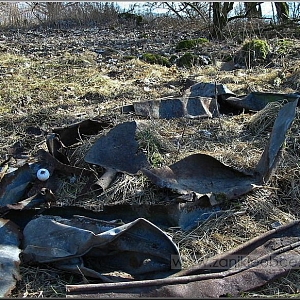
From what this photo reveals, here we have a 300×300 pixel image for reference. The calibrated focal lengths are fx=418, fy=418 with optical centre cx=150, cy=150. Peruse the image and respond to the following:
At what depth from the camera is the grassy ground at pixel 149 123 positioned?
271 cm

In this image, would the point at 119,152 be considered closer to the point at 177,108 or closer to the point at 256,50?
the point at 177,108

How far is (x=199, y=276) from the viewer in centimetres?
221

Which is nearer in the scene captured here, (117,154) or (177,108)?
(117,154)

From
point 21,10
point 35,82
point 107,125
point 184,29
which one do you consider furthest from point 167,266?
point 21,10

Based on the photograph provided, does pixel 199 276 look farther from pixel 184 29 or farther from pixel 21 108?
pixel 184 29

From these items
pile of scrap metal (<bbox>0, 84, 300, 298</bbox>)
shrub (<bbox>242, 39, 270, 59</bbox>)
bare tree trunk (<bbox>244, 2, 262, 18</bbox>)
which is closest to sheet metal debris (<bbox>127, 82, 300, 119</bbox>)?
pile of scrap metal (<bbox>0, 84, 300, 298</bbox>)

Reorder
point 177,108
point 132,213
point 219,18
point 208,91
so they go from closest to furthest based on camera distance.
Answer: point 132,213, point 177,108, point 208,91, point 219,18

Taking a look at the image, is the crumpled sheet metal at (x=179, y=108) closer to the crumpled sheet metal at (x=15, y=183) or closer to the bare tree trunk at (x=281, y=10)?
the crumpled sheet metal at (x=15, y=183)

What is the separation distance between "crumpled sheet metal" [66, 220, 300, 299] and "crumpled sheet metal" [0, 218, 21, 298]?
41 centimetres

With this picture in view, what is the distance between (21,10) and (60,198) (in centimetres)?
1270

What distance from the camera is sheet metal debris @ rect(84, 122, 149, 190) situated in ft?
11.4

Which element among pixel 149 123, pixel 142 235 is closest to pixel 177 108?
pixel 149 123

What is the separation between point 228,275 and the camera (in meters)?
2.24

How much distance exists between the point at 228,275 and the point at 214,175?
3.83ft
